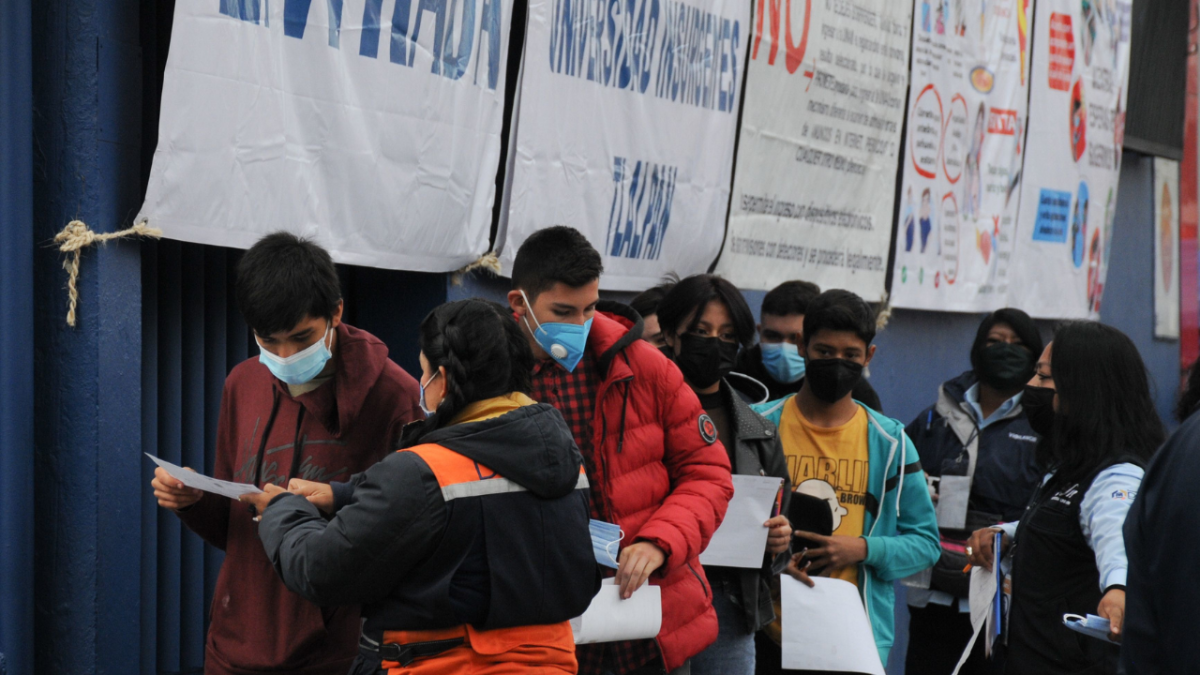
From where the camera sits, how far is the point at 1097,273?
27.9 ft

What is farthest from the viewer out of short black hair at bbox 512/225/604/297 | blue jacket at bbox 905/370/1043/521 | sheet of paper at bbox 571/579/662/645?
blue jacket at bbox 905/370/1043/521

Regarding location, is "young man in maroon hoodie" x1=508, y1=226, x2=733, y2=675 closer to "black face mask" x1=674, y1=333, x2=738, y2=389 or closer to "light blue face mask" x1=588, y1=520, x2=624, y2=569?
"light blue face mask" x1=588, y1=520, x2=624, y2=569

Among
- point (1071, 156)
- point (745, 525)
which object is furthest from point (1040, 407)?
point (1071, 156)

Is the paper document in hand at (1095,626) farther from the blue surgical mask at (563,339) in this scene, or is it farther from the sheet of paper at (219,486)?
the sheet of paper at (219,486)

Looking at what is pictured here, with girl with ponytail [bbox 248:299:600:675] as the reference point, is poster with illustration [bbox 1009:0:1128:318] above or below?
above

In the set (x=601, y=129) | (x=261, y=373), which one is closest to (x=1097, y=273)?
(x=601, y=129)

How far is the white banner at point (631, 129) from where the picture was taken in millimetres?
4156

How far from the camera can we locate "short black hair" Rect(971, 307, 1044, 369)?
467cm

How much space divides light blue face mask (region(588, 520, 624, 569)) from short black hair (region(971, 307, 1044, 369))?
2617mm

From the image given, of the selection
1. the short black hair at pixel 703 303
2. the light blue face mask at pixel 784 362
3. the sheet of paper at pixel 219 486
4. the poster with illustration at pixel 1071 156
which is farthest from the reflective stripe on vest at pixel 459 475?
the poster with illustration at pixel 1071 156

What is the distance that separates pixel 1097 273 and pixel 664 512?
6779mm

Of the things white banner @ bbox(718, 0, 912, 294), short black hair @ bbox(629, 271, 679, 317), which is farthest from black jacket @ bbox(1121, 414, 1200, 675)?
white banner @ bbox(718, 0, 912, 294)

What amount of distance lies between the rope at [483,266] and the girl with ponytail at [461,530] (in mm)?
1714

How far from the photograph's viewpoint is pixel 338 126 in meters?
3.39
